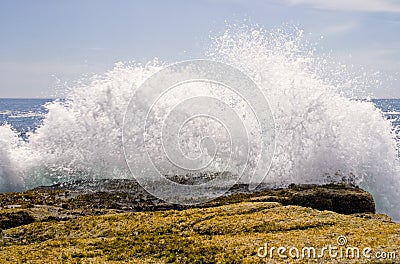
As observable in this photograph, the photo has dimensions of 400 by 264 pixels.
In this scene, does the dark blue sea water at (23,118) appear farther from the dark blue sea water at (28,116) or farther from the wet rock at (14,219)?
the wet rock at (14,219)

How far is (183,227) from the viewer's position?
10789mm

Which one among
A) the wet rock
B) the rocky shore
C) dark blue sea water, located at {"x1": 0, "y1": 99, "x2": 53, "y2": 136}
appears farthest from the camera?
dark blue sea water, located at {"x1": 0, "y1": 99, "x2": 53, "y2": 136}

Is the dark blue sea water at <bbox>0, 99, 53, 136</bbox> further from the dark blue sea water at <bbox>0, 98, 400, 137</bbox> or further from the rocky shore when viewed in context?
the rocky shore

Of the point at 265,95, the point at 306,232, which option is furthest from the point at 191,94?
the point at 306,232

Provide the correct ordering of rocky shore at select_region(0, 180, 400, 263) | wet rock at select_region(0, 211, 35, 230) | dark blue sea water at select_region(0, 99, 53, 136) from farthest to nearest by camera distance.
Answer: dark blue sea water at select_region(0, 99, 53, 136) < wet rock at select_region(0, 211, 35, 230) < rocky shore at select_region(0, 180, 400, 263)

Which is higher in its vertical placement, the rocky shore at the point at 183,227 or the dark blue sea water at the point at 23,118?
the dark blue sea water at the point at 23,118

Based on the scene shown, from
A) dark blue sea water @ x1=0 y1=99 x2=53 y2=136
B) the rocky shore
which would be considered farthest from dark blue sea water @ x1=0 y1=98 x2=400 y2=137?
the rocky shore

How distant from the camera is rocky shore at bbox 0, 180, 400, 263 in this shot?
8.75m

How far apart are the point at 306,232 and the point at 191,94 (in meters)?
14.4

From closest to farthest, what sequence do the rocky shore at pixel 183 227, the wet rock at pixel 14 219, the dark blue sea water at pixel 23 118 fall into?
1. the rocky shore at pixel 183 227
2. the wet rock at pixel 14 219
3. the dark blue sea water at pixel 23 118

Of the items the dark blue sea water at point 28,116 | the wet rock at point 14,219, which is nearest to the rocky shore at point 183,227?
the wet rock at point 14,219

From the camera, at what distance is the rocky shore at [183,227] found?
344 inches

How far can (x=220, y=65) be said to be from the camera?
2144 centimetres

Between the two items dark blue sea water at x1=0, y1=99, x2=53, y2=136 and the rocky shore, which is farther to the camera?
dark blue sea water at x1=0, y1=99, x2=53, y2=136
